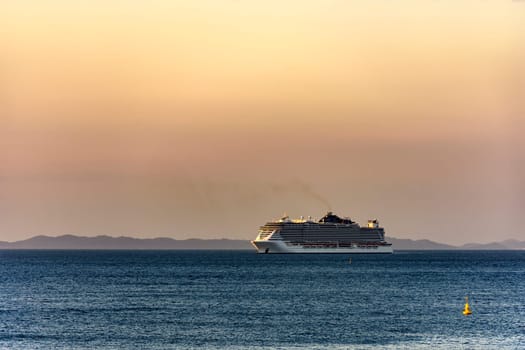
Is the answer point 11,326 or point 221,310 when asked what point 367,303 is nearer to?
point 221,310

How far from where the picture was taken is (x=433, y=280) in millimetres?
123875

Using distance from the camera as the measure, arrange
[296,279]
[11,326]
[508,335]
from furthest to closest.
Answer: [296,279] → [11,326] → [508,335]

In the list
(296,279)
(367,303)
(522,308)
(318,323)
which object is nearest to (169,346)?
(318,323)

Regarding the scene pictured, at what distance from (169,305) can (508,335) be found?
33067 mm

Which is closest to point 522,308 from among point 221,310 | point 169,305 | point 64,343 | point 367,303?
point 367,303

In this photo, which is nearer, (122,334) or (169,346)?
(169,346)

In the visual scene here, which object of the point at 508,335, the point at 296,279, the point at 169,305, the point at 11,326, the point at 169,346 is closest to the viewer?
the point at 169,346

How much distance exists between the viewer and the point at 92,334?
62500mm

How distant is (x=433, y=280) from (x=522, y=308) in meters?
44.0

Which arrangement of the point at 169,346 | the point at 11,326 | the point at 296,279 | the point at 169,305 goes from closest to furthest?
the point at 169,346 < the point at 11,326 < the point at 169,305 < the point at 296,279

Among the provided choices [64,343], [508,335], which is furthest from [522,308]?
[64,343]

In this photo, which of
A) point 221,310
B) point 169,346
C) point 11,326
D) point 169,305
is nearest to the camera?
point 169,346

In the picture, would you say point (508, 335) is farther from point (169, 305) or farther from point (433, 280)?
point (433, 280)

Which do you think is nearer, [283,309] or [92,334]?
[92,334]
